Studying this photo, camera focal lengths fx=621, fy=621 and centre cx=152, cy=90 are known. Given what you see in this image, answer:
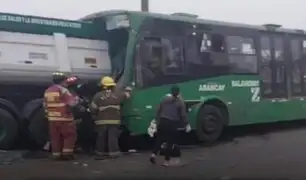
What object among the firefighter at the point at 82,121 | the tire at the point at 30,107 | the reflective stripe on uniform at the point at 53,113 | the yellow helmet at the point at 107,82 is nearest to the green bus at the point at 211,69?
the yellow helmet at the point at 107,82

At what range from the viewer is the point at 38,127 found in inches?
484

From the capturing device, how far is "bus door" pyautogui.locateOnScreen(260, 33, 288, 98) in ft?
50.9

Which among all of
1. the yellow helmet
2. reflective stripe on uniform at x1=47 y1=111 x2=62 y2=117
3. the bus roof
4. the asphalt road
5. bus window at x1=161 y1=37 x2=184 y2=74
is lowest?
the asphalt road

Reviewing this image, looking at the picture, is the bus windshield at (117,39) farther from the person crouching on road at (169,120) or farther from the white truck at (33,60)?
the person crouching on road at (169,120)

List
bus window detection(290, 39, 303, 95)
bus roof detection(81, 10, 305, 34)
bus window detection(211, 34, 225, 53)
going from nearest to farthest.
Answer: bus roof detection(81, 10, 305, 34) < bus window detection(211, 34, 225, 53) < bus window detection(290, 39, 303, 95)

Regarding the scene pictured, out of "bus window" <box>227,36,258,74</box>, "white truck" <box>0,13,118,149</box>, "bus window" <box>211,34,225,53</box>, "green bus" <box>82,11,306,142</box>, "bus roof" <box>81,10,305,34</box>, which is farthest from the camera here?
"bus window" <box>227,36,258,74</box>

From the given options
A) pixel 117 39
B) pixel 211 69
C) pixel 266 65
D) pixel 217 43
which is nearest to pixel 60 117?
pixel 117 39

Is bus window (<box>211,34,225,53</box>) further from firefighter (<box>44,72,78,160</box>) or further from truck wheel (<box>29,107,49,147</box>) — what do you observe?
truck wheel (<box>29,107,49,147</box>)

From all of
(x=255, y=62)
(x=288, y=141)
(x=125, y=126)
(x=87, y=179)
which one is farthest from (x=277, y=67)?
(x=87, y=179)

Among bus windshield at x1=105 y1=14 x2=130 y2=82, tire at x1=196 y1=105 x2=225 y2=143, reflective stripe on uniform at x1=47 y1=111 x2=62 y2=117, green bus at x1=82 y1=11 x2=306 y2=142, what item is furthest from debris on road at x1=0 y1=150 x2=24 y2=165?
tire at x1=196 y1=105 x2=225 y2=143

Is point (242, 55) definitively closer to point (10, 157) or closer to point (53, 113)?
point (53, 113)

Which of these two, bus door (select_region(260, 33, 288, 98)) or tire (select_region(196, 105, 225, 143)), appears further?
bus door (select_region(260, 33, 288, 98))

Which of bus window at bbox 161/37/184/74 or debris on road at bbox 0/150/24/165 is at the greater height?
bus window at bbox 161/37/184/74

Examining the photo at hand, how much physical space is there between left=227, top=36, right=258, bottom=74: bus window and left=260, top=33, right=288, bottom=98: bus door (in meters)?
0.37
